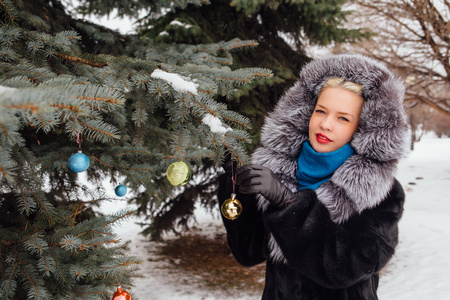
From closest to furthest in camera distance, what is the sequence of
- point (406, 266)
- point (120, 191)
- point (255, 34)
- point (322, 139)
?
point (322, 139), point (120, 191), point (255, 34), point (406, 266)

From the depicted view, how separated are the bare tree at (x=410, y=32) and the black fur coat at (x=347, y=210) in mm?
6704

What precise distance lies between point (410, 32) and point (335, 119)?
8579 millimetres

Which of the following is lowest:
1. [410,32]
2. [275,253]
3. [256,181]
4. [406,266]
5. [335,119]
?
[406,266]

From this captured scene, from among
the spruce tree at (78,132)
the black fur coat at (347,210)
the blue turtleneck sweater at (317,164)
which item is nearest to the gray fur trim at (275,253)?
the black fur coat at (347,210)

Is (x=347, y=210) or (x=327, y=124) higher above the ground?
(x=327, y=124)

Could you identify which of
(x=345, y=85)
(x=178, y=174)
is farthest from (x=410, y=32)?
(x=178, y=174)

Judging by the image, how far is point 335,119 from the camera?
1.72m

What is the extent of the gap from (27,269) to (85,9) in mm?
3280

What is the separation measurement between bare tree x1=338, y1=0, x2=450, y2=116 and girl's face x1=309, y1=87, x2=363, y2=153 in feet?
22.2

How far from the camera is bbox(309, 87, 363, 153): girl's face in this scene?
5.60 feet

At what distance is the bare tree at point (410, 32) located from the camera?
7738 millimetres

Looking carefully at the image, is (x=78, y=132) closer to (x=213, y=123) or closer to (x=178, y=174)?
(x=178, y=174)

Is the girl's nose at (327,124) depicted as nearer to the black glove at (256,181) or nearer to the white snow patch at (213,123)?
the black glove at (256,181)

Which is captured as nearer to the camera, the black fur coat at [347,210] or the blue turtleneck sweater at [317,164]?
the black fur coat at [347,210]
